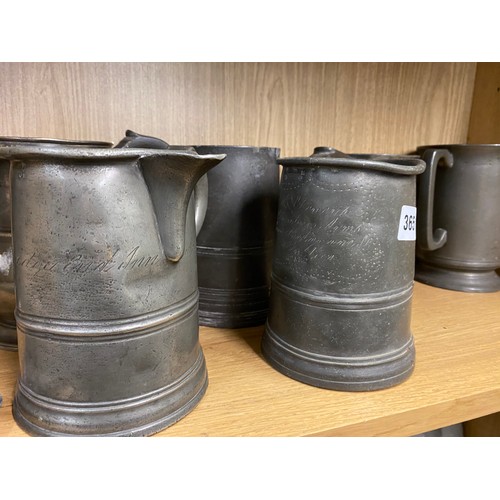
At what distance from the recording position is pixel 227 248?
32.4 inches

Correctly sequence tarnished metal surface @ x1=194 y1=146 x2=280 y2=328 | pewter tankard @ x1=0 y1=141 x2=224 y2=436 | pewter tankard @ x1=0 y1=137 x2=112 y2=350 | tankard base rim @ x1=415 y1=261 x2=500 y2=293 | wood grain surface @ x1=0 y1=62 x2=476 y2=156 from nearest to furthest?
pewter tankard @ x1=0 y1=141 x2=224 y2=436, pewter tankard @ x1=0 y1=137 x2=112 y2=350, tarnished metal surface @ x1=194 y1=146 x2=280 y2=328, wood grain surface @ x1=0 y1=62 x2=476 y2=156, tankard base rim @ x1=415 y1=261 x2=500 y2=293

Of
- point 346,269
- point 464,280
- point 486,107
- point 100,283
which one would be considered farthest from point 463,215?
point 100,283

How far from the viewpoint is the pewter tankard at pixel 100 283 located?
1.58ft

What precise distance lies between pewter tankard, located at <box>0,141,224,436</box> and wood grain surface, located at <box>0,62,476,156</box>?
1.59 feet

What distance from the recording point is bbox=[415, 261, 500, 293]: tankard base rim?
1067mm

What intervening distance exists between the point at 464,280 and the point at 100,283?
0.93 m

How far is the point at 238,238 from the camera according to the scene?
2.69 feet

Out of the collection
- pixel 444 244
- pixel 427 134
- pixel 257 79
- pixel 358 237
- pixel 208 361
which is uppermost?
pixel 257 79

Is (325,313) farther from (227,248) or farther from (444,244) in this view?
(444,244)

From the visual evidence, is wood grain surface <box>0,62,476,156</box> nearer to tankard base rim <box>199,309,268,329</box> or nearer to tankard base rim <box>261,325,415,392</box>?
tankard base rim <box>199,309,268,329</box>

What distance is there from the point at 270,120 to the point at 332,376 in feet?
2.24

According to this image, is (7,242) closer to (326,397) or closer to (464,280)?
(326,397)

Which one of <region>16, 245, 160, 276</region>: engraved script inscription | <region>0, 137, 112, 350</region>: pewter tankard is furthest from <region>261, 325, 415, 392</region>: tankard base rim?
<region>0, 137, 112, 350</region>: pewter tankard

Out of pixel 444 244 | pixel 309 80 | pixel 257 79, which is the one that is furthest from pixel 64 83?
pixel 444 244
